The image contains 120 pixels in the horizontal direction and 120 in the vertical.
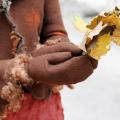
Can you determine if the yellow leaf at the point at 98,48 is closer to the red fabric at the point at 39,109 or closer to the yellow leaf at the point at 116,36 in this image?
the yellow leaf at the point at 116,36

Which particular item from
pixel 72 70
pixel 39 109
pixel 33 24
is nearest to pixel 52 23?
pixel 33 24

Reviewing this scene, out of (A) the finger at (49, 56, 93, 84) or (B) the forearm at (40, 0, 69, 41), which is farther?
(B) the forearm at (40, 0, 69, 41)

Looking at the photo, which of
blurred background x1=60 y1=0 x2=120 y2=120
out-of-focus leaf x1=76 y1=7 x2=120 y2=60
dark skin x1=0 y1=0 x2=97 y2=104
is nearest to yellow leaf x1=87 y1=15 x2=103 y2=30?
out-of-focus leaf x1=76 y1=7 x2=120 y2=60

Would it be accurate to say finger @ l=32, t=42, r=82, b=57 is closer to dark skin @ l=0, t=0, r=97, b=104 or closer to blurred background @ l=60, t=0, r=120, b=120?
dark skin @ l=0, t=0, r=97, b=104

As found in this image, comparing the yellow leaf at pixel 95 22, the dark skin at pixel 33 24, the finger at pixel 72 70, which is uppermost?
the dark skin at pixel 33 24

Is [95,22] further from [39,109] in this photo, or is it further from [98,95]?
[98,95]

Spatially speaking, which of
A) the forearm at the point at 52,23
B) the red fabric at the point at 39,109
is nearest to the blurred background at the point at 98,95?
the forearm at the point at 52,23
